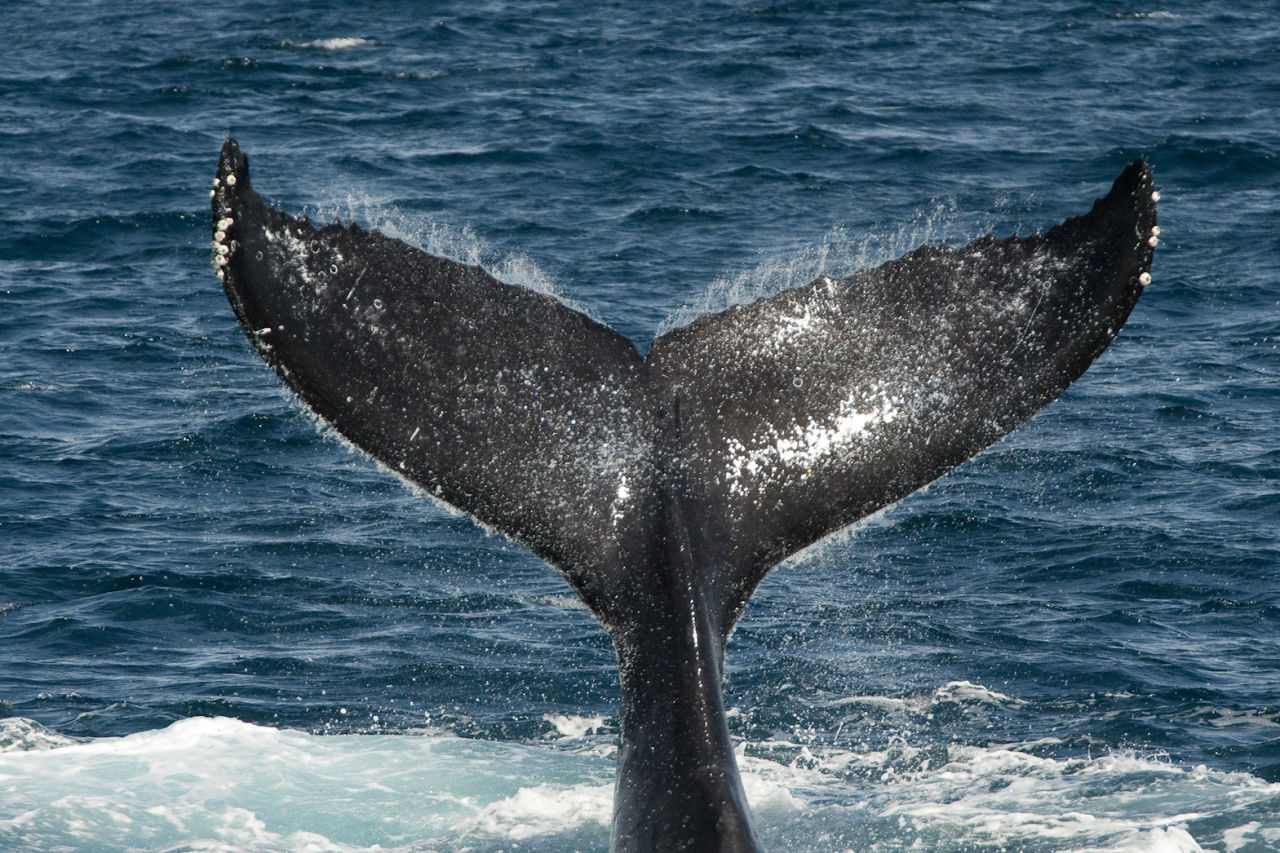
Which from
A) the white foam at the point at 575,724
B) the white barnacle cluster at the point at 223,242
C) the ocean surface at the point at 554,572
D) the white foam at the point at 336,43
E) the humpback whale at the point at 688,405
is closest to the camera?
the white barnacle cluster at the point at 223,242

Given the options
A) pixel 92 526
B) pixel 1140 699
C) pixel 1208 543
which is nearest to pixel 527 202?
pixel 92 526

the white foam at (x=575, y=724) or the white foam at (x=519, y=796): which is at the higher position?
the white foam at (x=575, y=724)

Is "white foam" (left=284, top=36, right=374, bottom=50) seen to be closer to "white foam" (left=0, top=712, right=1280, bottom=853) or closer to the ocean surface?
the ocean surface

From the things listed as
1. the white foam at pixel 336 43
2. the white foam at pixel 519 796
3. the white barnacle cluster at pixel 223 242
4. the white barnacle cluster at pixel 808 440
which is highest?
the white foam at pixel 336 43

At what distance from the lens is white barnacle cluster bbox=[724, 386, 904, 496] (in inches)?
248

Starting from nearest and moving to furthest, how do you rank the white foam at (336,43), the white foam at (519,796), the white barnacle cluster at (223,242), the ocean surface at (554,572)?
the white barnacle cluster at (223,242), the white foam at (519,796), the ocean surface at (554,572), the white foam at (336,43)

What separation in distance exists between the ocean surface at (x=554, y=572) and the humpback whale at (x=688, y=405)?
1.06ft

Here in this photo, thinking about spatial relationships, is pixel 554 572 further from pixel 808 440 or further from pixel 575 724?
pixel 808 440

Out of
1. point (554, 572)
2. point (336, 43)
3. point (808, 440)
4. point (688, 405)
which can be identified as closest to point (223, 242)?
point (688, 405)

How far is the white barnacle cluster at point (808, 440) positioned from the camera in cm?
630

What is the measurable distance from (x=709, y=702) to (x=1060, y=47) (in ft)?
99.6

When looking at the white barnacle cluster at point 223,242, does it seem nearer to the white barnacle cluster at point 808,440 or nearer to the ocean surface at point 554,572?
the ocean surface at point 554,572

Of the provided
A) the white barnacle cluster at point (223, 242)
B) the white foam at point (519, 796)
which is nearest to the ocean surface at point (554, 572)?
the white foam at point (519, 796)

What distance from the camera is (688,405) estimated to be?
645 cm
